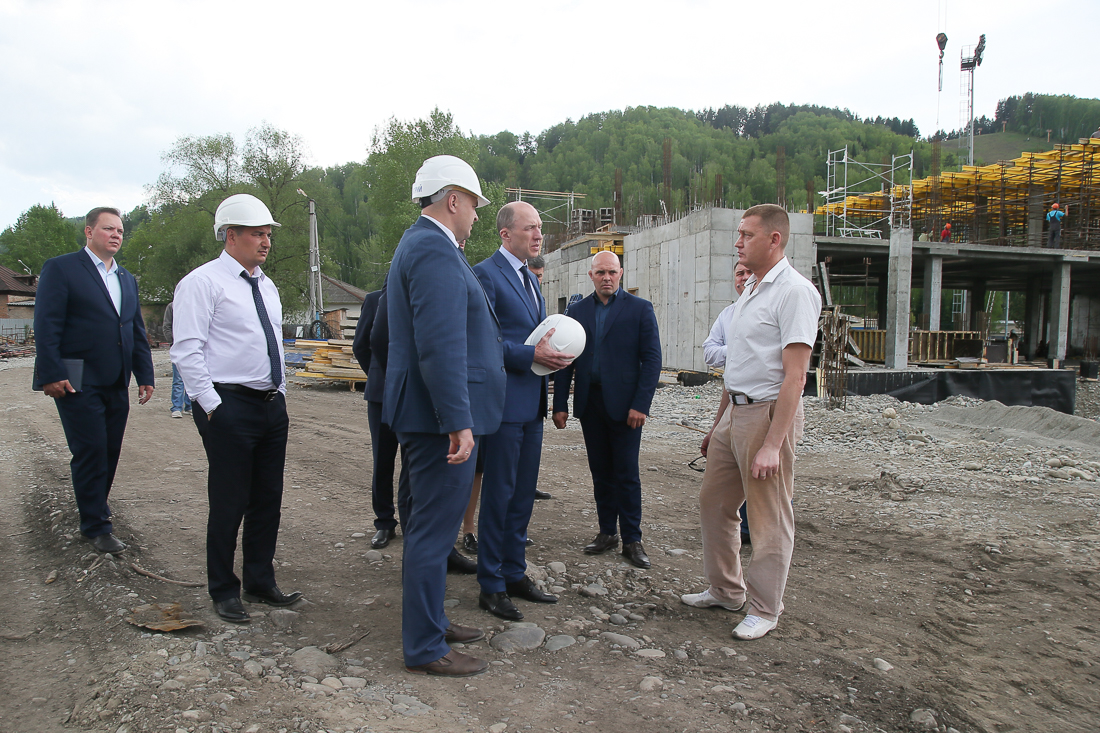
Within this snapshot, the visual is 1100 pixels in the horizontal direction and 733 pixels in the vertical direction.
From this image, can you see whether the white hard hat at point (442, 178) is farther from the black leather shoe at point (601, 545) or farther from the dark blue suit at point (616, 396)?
the black leather shoe at point (601, 545)

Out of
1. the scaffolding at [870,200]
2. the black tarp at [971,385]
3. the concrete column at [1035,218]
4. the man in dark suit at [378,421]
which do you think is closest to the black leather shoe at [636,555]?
the man in dark suit at [378,421]

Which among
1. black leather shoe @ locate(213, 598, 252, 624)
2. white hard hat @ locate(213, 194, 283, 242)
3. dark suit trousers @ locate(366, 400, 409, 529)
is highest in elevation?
white hard hat @ locate(213, 194, 283, 242)

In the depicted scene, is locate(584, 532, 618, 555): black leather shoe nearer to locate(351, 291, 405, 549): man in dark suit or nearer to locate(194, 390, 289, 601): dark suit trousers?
locate(351, 291, 405, 549): man in dark suit

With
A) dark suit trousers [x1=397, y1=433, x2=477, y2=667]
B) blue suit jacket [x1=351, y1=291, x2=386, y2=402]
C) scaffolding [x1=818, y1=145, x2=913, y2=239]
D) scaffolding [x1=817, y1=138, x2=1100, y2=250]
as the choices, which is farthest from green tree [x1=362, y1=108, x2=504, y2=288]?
dark suit trousers [x1=397, y1=433, x2=477, y2=667]

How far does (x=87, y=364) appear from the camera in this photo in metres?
3.92

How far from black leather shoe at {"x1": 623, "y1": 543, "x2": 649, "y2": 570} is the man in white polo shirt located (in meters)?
0.92

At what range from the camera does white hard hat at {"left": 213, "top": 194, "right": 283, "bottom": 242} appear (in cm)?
317

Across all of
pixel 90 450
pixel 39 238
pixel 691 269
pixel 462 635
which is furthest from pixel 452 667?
pixel 39 238

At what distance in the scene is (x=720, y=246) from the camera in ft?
56.9

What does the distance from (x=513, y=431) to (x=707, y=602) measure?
4.66 ft

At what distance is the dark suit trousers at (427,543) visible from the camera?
260 centimetres

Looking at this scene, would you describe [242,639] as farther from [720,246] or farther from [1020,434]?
[720,246]

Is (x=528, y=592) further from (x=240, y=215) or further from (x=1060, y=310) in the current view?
(x=1060, y=310)

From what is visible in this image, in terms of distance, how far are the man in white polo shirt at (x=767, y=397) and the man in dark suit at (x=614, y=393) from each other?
0.96m
